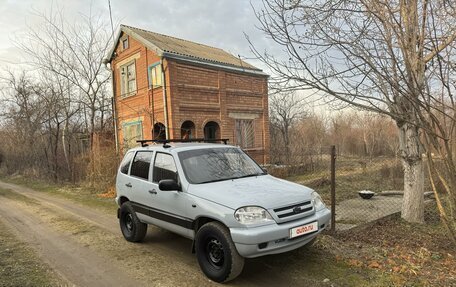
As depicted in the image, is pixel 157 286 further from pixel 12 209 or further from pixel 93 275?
pixel 12 209

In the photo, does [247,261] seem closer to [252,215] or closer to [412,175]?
[252,215]

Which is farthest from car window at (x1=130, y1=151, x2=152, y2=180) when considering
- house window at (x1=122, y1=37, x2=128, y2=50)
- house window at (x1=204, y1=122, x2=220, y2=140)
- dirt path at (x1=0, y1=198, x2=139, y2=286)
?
house window at (x1=122, y1=37, x2=128, y2=50)

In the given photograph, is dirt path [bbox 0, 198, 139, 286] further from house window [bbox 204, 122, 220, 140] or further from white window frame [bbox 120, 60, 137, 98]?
white window frame [bbox 120, 60, 137, 98]

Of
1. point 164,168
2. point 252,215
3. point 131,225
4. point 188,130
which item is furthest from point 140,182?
point 188,130

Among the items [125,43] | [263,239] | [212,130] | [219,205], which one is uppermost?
[125,43]

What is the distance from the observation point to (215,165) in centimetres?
538

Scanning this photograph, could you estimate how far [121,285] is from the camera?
446cm

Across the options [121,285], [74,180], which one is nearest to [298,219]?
[121,285]

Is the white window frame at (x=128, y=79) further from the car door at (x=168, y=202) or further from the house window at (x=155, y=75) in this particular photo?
the car door at (x=168, y=202)

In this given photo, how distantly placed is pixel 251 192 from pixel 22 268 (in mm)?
3838

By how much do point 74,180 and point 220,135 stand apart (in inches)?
346

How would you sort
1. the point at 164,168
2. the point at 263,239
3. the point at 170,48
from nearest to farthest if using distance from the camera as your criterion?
the point at 263,239, the point at 164,168, the point at 170,48

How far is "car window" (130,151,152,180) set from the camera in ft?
19.4

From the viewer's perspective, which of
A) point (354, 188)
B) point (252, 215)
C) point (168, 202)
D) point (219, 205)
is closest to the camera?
point (252, 215)
